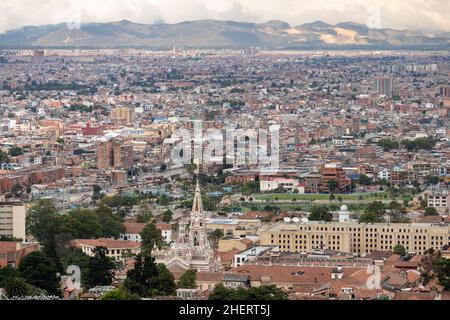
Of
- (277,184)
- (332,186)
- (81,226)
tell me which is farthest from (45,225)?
(332,186)

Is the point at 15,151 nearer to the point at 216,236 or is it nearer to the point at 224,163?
the point at 224,163

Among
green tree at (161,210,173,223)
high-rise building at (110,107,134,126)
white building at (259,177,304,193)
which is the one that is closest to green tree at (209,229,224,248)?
green tree at (161,210,173,223)

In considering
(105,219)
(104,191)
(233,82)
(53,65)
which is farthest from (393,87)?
(105,219)

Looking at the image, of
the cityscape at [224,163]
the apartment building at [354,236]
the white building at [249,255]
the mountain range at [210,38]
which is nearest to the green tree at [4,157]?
the cityscape at [224,163]

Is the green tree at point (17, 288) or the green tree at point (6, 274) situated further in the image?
the green tree at point (6, 274)

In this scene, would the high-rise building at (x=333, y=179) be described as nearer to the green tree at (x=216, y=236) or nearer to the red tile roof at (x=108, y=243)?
the green tree at (x=216, y=236)

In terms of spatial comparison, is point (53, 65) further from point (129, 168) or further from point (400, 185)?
point (400, 185)
